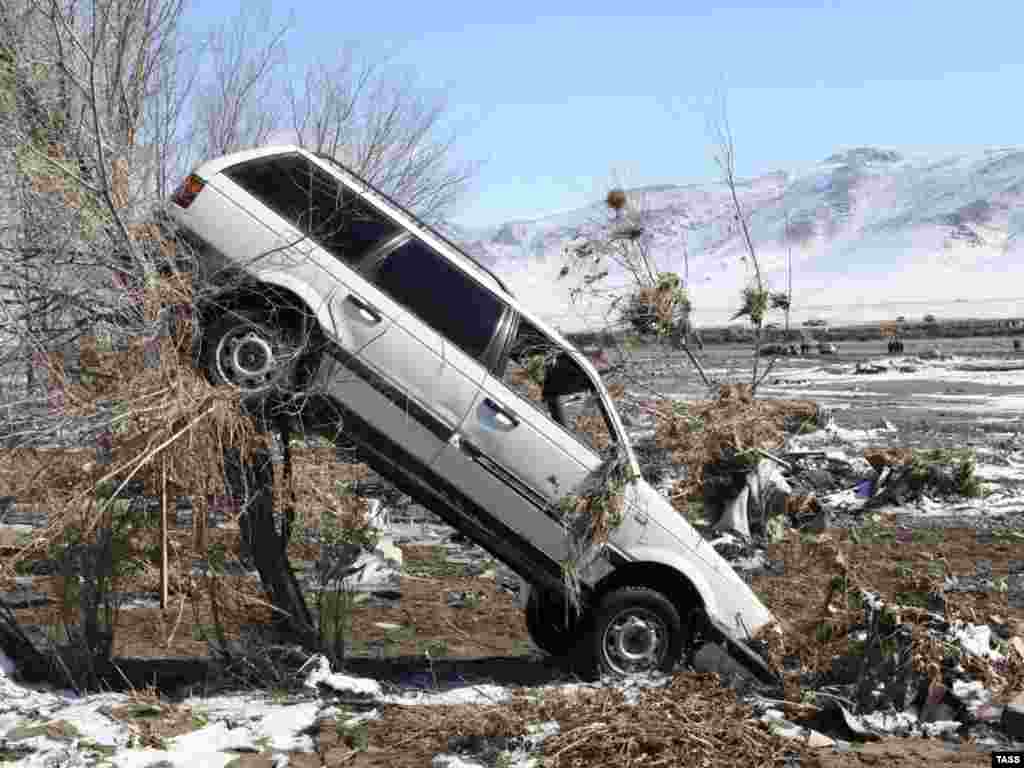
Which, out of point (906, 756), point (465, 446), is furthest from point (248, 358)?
point (906, 756)

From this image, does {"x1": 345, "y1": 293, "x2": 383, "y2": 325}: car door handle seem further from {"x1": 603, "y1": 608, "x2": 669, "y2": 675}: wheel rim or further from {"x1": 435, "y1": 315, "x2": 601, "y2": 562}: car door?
{"x1": 603, "y1": 608, "x2": 669, "y2": 675}: wheel rim

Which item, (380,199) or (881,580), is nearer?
(380,199)

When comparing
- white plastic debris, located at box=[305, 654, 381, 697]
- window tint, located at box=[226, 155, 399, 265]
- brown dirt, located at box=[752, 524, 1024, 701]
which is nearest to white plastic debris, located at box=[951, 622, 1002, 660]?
brown dirt, located at box=[752, 524, 1024, 701]

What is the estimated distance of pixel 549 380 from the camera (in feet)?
25.7

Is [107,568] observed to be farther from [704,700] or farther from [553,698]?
[704,700]

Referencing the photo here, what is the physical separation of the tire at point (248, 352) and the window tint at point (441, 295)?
Result: 685 millimetres

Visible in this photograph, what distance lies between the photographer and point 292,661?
7820 millimetres

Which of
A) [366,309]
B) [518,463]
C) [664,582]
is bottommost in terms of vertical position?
[664,582]

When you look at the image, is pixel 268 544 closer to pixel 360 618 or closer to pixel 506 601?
pixel 360 618

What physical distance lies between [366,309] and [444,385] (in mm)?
641

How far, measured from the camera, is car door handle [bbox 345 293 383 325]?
7.45 meters

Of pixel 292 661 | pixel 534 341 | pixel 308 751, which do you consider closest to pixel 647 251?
pixel 534 341

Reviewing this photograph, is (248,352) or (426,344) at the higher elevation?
(426,344)

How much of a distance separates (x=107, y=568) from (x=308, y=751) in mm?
1781
